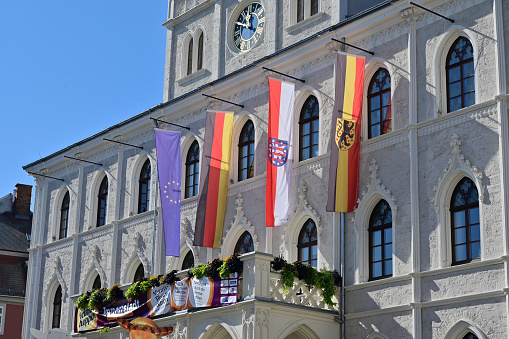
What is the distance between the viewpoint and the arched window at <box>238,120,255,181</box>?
27.6 m

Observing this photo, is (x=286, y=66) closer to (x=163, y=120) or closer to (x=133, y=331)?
(x=163, y=120)

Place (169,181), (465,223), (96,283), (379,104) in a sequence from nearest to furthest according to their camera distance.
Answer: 1. (465,223)
2. (379,104)
3. (169,181)
4. (96,283)

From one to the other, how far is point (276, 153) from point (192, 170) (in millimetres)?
5685

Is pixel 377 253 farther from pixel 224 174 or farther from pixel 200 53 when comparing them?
pixel 200 53

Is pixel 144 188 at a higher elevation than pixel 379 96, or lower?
lower

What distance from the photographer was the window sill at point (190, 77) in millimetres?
31141

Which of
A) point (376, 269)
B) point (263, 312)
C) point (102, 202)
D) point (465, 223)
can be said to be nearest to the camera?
point (465, 223)

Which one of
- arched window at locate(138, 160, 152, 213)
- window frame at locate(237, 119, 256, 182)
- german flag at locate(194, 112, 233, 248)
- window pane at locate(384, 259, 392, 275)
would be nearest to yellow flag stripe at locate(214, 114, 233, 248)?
german flag at locate(194, 112, 233, 248)

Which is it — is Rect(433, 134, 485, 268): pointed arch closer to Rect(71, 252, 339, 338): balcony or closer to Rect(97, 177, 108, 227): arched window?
Rect(71, 252, 339, 338): balcony

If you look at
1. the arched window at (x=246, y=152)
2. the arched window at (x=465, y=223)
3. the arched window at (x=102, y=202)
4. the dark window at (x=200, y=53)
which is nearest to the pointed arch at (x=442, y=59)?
the arched window at (x=465, y=223)

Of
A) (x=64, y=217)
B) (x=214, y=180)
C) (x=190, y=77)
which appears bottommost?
(x=214, y=180)

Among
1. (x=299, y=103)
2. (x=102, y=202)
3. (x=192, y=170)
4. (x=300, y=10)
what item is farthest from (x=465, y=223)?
(x=102, y=202)

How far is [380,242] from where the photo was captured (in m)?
23.2

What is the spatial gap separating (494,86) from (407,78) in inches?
106
